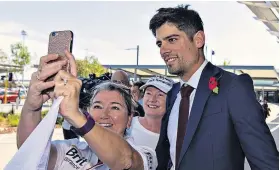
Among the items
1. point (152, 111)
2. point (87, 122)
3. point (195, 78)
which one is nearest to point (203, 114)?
→ point (195, 78)

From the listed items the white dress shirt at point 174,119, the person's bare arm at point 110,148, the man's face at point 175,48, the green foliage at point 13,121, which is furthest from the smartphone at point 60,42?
the green foliage at point 13,121

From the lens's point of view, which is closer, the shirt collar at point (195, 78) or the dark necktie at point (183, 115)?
the dark necktie at point (183, 115)

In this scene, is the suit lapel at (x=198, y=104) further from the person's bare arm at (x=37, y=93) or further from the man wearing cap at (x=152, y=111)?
the man wearing cap at (x=152, y=111)

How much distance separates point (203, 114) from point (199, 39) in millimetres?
490

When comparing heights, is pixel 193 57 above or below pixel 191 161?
above

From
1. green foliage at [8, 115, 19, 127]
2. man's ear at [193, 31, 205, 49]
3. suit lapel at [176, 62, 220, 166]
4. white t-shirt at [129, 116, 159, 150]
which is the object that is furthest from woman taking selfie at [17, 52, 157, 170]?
green foliage at [8, 115, 19, 127]

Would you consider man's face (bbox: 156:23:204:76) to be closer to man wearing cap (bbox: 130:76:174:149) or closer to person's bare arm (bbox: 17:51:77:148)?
person's bare arm (bbox: 17:51:77:148)

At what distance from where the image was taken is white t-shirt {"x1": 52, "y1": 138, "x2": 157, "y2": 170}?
170 cm

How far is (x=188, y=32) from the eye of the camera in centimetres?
216

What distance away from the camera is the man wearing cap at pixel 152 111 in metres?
3.43

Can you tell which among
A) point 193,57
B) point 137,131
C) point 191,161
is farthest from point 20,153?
point 137,131

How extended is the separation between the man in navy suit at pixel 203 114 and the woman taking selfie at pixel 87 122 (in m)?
0.29

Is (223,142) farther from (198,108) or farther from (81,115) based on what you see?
(81,115)

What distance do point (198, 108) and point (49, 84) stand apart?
927 mm
